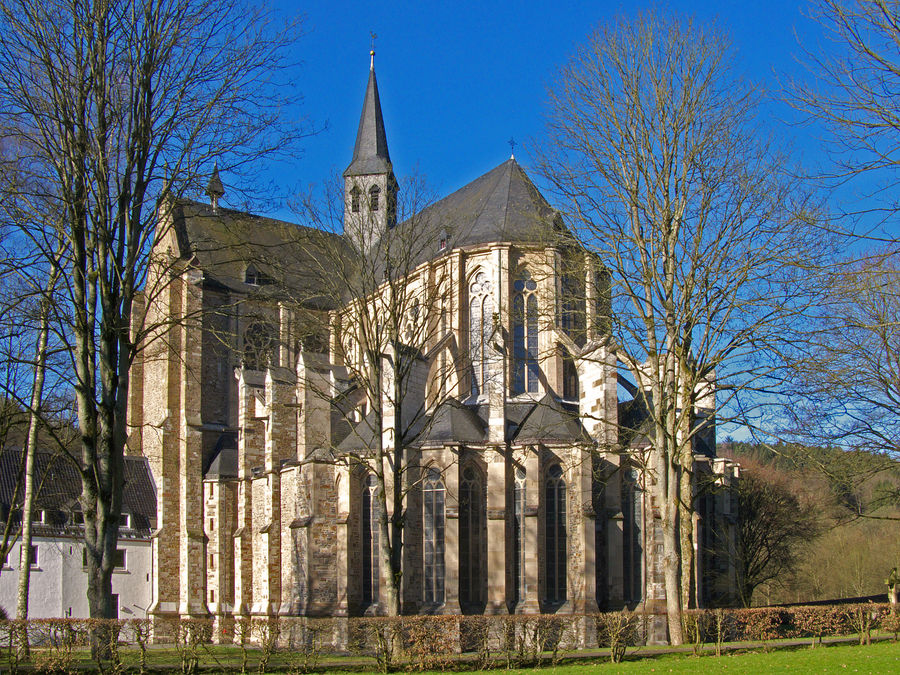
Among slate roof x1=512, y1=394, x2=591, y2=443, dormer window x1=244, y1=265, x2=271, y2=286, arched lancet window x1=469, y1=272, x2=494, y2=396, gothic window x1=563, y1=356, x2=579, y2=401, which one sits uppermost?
dormer window x1=244, y1=265, x2=271, y2=286

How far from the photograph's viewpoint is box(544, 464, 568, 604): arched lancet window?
26.2 meters

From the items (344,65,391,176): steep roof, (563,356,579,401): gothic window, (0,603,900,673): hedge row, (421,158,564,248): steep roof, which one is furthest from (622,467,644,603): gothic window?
(344,65,391,176): steep roof

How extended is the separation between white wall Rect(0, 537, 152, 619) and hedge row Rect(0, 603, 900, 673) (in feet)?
55.5

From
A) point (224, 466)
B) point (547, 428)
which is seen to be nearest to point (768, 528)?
point (547, 428)

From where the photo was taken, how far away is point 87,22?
13094 mm

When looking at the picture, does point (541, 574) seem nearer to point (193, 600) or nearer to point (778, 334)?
point (778, 334)

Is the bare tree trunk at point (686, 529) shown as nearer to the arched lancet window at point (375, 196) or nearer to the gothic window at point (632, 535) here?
the gothic window at point (632, 535)

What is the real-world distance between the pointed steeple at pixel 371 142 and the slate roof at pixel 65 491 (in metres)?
16.5

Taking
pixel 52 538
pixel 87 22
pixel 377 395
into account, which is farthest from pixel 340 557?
pixel 87 22

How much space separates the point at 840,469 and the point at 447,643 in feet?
30.4

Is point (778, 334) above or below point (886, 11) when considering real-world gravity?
below

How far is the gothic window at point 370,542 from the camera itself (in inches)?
1101

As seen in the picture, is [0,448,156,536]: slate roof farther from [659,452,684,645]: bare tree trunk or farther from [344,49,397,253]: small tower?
[659,452,684,645]: bare tree trunk

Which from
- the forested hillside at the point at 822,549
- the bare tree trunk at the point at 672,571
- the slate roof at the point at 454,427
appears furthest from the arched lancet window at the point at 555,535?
the forested hillside at the point at 822,549
